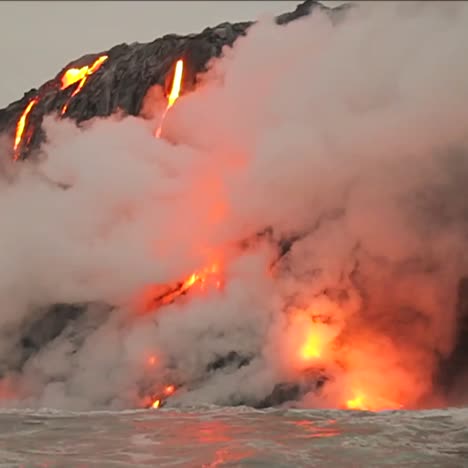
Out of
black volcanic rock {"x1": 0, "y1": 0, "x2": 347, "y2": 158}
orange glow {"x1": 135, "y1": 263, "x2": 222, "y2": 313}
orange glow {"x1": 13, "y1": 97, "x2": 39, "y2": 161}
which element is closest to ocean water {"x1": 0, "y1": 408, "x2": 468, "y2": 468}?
orange glow {"x1": 135, "y1": 263, "x2": 222, "y2": 313}

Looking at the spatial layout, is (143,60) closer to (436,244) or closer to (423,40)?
(423,40)

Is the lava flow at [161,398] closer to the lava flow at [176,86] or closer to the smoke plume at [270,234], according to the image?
the smoke plume at [270,234]

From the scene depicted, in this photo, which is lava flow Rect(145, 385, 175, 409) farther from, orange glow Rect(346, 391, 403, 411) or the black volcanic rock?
the black volcanic rock

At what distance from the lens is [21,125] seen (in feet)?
65.1

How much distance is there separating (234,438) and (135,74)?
39.8ft

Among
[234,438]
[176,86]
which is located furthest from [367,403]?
[176,86]

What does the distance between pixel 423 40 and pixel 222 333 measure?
6648 mm

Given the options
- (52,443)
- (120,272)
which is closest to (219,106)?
(120,272)

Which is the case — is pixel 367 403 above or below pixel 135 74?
below

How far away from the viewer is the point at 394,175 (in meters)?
14.1

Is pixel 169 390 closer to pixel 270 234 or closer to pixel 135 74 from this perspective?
pixel 270 234

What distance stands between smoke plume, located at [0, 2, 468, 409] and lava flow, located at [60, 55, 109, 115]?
3278mm

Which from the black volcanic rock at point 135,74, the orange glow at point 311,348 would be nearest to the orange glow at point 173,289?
the orange glow at point 311,348

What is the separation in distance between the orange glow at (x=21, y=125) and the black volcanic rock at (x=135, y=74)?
14cm
